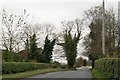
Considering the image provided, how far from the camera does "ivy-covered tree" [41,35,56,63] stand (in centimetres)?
6850

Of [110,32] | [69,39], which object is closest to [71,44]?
[69,39]

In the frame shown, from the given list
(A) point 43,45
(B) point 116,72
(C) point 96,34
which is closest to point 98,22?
(C) point 96,34

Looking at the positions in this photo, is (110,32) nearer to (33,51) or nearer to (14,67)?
(14,67)

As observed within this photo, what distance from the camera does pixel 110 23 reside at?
143 ft

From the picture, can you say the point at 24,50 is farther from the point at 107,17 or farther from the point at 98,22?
the point at 107,17

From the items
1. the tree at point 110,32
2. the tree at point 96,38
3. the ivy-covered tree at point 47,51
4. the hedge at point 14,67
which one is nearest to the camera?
the hedge at point 14,67

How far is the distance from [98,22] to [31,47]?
1775 centimetres

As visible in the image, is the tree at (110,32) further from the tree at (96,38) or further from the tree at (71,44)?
the tree at (71,44)

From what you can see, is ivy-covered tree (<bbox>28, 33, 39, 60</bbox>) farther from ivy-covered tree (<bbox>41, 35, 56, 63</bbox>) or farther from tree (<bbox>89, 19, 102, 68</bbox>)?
tree (<bbox>89, 19, 102, 68</bbox>)

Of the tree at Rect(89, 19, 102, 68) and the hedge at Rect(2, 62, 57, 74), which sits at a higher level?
the tree at Rect(89, 19, 102, 68)

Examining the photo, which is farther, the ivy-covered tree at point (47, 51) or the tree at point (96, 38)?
the ivy-covered tree at point (47, 51)

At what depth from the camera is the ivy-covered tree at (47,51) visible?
6850cm

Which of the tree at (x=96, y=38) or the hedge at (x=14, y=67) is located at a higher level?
the tree at (x=96, y=38)

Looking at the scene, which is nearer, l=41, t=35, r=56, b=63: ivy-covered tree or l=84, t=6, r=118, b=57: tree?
l=84, t=6, r=118, b=57: tree
